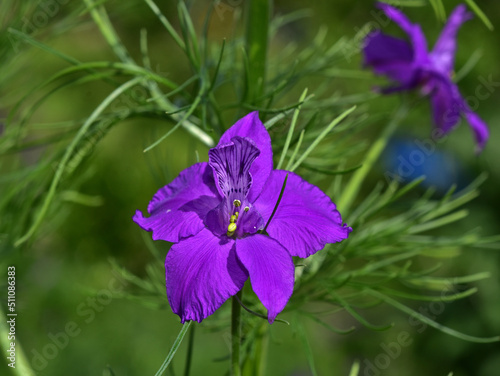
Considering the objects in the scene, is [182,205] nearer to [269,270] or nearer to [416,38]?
[269,270]

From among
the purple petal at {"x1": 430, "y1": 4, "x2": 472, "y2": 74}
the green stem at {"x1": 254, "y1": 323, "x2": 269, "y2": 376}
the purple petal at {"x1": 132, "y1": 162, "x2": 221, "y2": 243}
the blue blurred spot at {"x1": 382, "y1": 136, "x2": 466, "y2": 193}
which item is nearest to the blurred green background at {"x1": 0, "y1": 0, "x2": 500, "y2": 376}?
the blue blurred spot at {"x1": 382, "y1": 136, "x2": 466, "y2": 193}

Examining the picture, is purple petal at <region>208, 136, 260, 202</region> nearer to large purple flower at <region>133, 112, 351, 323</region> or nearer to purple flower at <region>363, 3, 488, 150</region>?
large purple flower at <region>133, 112, 351, 323</region>

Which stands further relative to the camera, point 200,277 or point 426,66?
point 426,66

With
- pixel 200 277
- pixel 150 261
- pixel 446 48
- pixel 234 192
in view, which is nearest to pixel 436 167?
pixel 150 261

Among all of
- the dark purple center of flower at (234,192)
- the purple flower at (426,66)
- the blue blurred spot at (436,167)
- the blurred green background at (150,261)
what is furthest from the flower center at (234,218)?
the blue blurred spot at (436,167)

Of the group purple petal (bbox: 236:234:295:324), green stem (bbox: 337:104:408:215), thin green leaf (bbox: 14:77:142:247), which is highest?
thin green leaf (bbox: 14:77:142:247)

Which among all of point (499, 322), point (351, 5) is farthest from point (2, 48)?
point (351, 5)

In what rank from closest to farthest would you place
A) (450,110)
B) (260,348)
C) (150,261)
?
(260,348)
(450,110)
(150,261)
